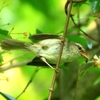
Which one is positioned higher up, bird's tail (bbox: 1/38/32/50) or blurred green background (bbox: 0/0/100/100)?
bird's tail (bbox: 1/38/32/50)

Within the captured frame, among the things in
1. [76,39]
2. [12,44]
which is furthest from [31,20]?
[76,39]

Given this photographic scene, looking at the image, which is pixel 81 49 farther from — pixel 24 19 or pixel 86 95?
pixel 24 19

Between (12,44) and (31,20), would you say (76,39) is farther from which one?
(31,20)

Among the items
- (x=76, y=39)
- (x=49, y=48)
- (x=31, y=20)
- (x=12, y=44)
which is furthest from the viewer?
(x=31, y=20)

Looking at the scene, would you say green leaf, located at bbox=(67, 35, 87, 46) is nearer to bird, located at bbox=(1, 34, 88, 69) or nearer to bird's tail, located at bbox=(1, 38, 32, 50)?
bird, located at bbox=(1, 34, 88, 69)

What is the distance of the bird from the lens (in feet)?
8.70

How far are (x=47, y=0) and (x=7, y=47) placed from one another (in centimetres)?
165

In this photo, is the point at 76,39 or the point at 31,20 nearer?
the point at 76,39

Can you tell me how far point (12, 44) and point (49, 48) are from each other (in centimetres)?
28

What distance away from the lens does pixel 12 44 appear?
2.69 m

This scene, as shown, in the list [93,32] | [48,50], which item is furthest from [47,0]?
[48,50]

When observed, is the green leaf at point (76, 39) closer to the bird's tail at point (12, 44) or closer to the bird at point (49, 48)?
the bird at point (49, 48)

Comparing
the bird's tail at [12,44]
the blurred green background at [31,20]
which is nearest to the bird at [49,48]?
the bird's tail at [12,44]

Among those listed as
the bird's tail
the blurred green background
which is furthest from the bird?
the blurred green background
